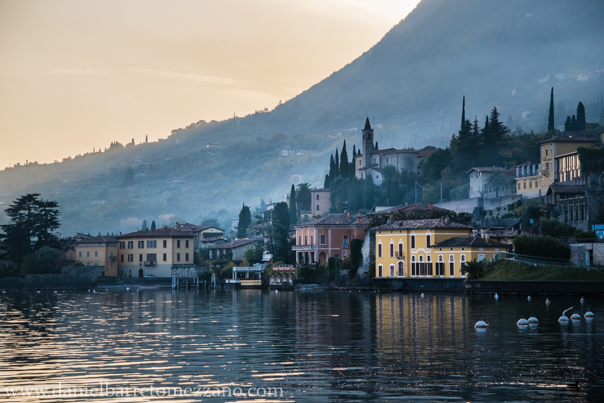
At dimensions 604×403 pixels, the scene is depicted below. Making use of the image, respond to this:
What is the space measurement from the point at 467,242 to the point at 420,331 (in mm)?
41092

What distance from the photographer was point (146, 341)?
35000mm

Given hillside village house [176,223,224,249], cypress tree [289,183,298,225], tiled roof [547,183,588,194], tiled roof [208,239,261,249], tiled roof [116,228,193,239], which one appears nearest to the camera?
tiled roof [547,183,588,194]

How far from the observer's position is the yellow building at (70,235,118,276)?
112 m

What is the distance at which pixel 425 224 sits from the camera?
270ft

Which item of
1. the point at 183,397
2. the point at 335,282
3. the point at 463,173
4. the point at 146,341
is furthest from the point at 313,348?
the point at 463,173

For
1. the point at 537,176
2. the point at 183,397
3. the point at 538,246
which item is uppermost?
the point at 537,176

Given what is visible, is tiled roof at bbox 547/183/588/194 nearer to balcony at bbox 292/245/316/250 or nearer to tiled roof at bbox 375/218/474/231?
tiled roof at bbox 375/218/474/231

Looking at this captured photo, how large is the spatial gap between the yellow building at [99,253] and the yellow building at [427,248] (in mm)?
42137

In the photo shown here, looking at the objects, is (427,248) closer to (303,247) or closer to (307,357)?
(303,247)

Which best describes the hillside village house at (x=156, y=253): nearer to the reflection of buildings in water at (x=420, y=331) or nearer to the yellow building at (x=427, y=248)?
the yellow building at (x=427, y=248)

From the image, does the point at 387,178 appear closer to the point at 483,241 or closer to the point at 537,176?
the point at 537,176

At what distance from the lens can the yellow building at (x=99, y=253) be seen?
11225 cm

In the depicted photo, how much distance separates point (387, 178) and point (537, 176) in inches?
1688

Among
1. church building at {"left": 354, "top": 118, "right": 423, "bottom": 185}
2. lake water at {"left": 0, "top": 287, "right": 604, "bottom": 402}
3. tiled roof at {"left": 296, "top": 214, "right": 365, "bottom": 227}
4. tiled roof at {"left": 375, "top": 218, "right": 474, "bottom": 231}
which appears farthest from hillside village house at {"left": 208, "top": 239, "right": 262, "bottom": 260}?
lake water at {"left": 0, "top": 287, "right": 604, "bottom": 402}
